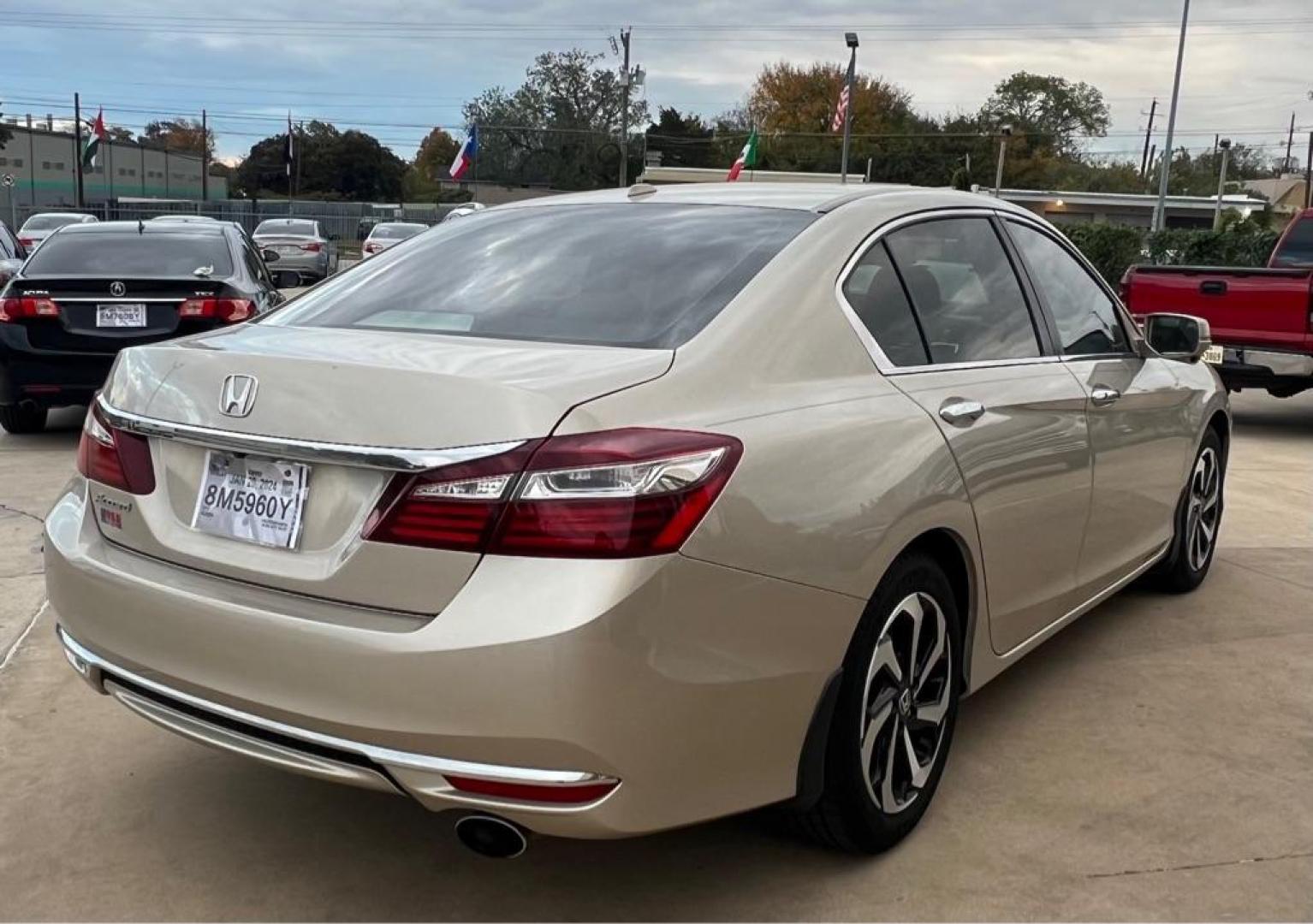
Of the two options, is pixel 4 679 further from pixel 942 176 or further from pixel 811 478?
pixel 942 176

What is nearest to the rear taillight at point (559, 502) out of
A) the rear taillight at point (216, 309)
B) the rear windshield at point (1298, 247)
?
the rear taillight at point (216, 309)

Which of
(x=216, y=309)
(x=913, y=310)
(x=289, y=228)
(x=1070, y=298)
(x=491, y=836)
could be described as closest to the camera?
(x=491, y=836)

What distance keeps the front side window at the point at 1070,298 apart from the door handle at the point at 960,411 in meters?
0.87

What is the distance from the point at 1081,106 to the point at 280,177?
6236 centimetres

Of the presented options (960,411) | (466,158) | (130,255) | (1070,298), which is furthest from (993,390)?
(466,158)

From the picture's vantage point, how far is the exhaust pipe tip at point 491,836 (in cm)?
235

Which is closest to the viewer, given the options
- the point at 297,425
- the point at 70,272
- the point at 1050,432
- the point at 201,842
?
the point at 297,425

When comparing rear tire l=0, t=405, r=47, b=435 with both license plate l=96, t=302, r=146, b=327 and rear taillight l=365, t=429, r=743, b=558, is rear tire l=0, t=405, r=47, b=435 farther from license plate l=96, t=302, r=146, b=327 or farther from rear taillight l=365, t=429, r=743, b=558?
rear taillight l=365, t=429, r=743, b=558

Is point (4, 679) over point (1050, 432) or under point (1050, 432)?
under

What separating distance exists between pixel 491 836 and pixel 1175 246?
24.7m

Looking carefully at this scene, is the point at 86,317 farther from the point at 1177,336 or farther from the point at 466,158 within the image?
the point at 466,158

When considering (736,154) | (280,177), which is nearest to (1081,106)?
(736,154)

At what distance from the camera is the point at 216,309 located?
7988 millimetres

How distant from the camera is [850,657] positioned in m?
2.73
